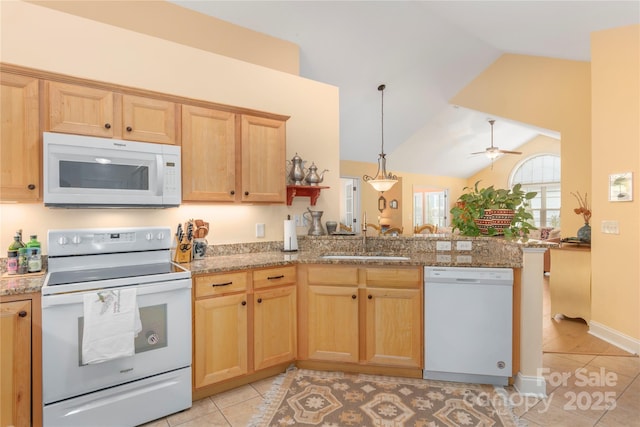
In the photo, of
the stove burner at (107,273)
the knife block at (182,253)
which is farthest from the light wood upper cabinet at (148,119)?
the stove burner at (107,273)

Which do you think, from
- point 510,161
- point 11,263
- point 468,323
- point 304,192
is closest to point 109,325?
point 11,263

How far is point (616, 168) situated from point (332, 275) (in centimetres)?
300

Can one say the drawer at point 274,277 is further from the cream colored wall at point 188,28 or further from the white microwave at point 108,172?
the cream colored wall at point 188,28

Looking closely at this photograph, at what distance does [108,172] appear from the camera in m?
2.17

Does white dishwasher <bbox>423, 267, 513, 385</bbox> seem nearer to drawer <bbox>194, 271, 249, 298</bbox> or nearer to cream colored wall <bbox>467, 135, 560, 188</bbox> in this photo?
drawer <bbox>194, 271, 249, 298</bbox>

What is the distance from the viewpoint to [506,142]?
905 cm

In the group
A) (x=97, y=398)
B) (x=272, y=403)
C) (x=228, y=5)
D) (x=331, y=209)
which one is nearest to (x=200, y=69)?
(x=228, y=5)

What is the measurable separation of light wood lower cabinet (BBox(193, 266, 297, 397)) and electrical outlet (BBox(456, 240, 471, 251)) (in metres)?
1.43

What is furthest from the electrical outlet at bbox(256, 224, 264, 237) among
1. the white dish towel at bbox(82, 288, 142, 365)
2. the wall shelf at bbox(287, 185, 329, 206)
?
the white dish towel at bbox(82, 288, 142, 365)

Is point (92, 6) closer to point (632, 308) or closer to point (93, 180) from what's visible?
point (93, 180)

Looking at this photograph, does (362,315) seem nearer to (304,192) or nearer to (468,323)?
(468,323)

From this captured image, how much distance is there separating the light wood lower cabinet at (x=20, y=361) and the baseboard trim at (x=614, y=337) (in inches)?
176

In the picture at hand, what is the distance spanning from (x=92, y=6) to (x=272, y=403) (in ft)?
10.2

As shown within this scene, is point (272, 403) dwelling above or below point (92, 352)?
below
